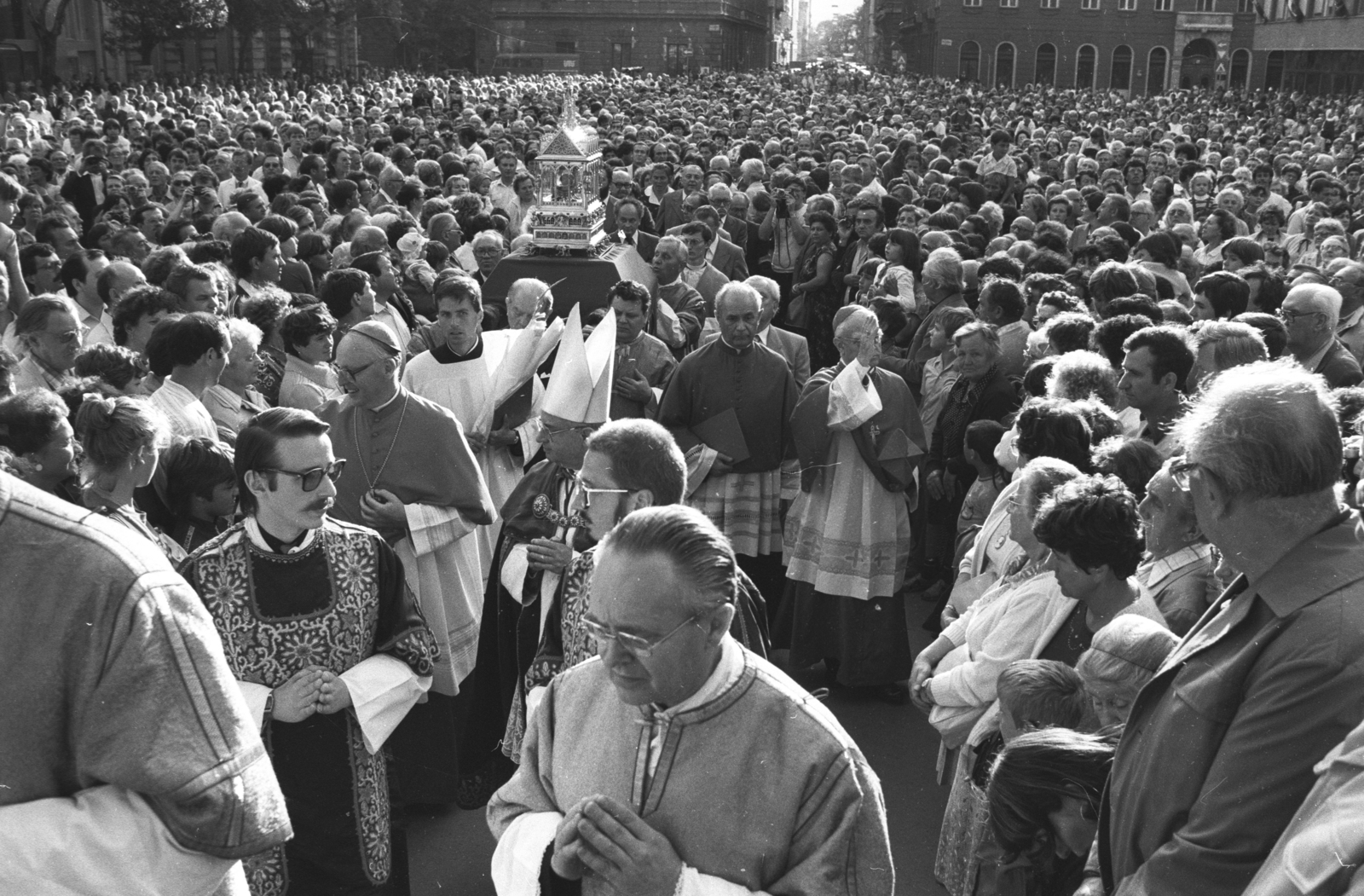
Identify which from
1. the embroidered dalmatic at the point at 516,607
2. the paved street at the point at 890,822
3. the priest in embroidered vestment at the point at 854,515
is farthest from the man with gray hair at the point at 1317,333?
the embroidered dalmatic at the point at 516,607

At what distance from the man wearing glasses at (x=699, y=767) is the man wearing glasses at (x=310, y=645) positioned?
1327mm

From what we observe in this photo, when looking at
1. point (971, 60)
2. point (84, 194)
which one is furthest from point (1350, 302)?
point (971, 60)

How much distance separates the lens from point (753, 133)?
23.8 meters

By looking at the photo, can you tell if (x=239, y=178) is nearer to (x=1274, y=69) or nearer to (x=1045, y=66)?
(x=1274, y=69)

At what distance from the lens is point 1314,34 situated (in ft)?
171

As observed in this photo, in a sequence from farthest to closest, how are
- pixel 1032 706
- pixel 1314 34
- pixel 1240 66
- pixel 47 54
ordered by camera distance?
1. pixel 1240 66
2. pixel 1314 34
3. pixel 47 54
4. pixel 1032 706

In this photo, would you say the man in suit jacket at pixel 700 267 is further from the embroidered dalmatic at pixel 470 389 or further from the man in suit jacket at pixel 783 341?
the embroidered dalmatic at pixel 470 389

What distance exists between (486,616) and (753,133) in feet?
67.2

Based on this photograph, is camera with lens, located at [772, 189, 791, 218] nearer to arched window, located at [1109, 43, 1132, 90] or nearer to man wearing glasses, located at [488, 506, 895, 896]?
man wearing glasses, located at [488, 506, 895, 896]

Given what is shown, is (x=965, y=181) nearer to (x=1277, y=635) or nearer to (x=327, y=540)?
(x=327, y=540)

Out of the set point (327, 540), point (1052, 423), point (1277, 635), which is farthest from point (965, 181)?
point (1277, 635)

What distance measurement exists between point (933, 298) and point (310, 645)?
5.20 meters

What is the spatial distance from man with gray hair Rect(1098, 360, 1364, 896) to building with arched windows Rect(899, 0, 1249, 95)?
250ft

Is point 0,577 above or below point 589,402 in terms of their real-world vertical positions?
above
